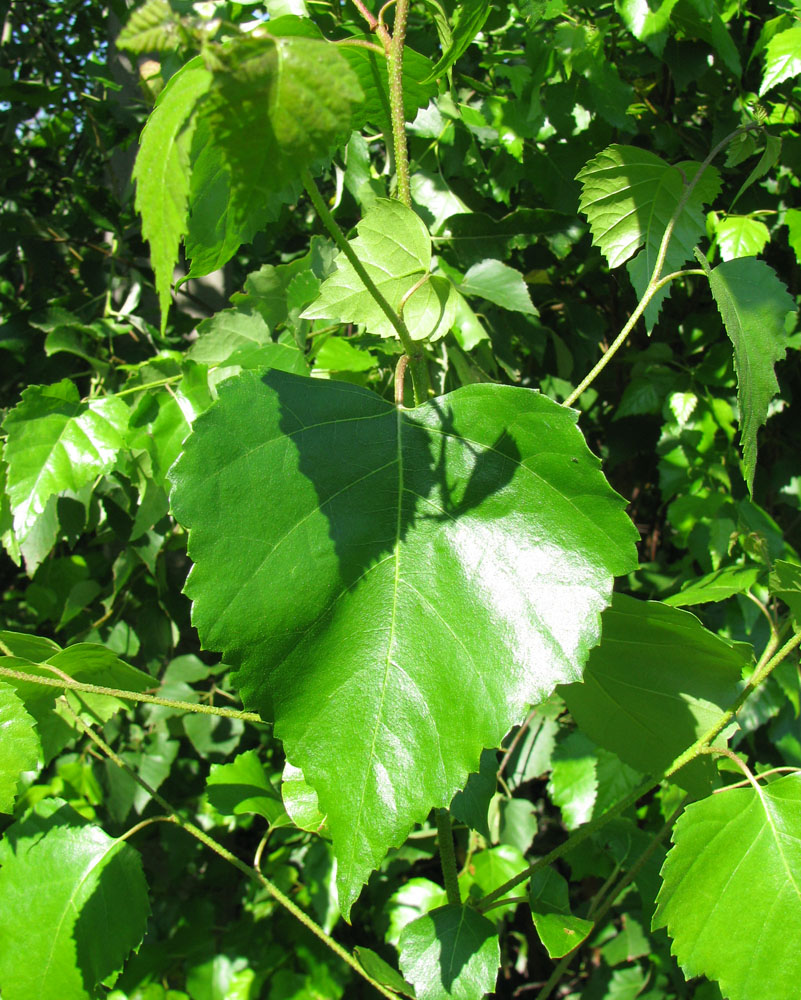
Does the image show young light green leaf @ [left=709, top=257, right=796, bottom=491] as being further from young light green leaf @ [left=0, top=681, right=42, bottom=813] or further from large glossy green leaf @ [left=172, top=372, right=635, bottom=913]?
young light green leaf @ [left=0, top=681, right=42, bottom=813]

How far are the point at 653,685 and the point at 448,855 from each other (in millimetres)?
243

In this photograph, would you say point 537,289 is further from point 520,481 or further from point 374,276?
point 520,481

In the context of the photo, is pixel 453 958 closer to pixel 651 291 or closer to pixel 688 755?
pixel 688 755

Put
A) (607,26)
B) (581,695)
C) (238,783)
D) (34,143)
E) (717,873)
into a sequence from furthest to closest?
(34,143), (607,26), (238,783), (581,695), (717,873)

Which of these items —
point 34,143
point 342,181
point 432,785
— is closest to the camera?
point 432,785

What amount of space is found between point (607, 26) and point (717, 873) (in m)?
1.21

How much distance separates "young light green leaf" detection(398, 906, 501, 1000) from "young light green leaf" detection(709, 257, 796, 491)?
462 mm

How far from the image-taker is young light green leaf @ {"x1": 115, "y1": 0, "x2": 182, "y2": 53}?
32cm

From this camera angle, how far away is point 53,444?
978 millimetres

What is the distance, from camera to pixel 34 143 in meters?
2.03

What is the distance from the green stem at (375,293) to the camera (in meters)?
0.45

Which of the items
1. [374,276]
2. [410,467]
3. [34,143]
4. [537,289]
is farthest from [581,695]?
[34,143]

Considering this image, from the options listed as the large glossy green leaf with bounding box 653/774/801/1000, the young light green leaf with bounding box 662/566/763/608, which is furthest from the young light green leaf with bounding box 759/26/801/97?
the large glossy green leaf with bounding box 653/774/801/1000

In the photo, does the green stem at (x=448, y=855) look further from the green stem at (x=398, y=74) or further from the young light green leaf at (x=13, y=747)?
the green stem at (x=398, y=74)
